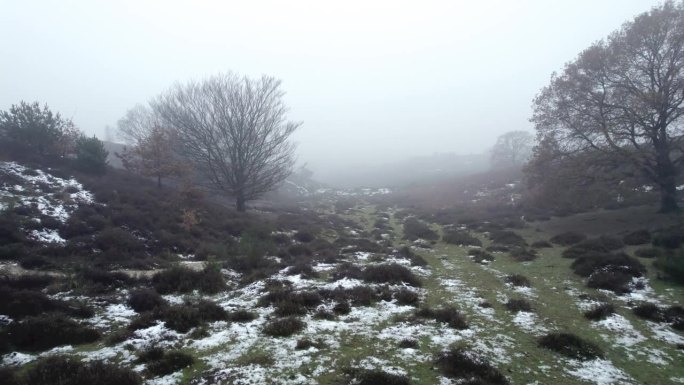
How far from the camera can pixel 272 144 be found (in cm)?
2786

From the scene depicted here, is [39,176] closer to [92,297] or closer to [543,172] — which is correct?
[92,297]

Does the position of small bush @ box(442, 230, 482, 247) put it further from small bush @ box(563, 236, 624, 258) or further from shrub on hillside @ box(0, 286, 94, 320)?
shrub on hillside @ box(0, 286, 94, 320)

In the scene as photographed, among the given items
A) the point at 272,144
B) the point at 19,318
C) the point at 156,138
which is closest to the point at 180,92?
the point at 156,138

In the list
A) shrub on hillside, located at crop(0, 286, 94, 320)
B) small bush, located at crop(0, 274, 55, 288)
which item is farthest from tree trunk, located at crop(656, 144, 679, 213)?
small bush, located at crop(0, 274, 55, 288)

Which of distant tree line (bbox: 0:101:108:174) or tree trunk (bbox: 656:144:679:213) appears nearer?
tree trunk (bbox: 656:144:679:213)

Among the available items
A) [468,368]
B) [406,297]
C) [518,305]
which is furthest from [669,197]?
[468,368]

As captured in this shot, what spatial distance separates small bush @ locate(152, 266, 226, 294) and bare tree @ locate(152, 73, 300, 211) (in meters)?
15.7

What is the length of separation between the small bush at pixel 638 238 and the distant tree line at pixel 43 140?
103 ft

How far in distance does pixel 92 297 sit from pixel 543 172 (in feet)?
78.8

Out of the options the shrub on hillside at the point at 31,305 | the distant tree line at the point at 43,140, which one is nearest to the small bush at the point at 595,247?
the shrub on hillside at the point at 31,305

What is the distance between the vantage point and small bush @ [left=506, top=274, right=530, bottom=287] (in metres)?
12.2

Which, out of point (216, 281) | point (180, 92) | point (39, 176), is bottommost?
point (216, 281)

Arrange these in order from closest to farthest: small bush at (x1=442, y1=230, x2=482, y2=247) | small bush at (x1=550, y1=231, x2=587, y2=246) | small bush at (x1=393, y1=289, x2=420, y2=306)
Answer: small bush at (x1=393, y1=289, x2=420, y2=306) < small bush at (x1=550, y1=231, x2=587, y2=246) < small bush at (x1=442, y1=230, x2=482, y2=247)

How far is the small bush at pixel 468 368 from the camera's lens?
621 centimetres
